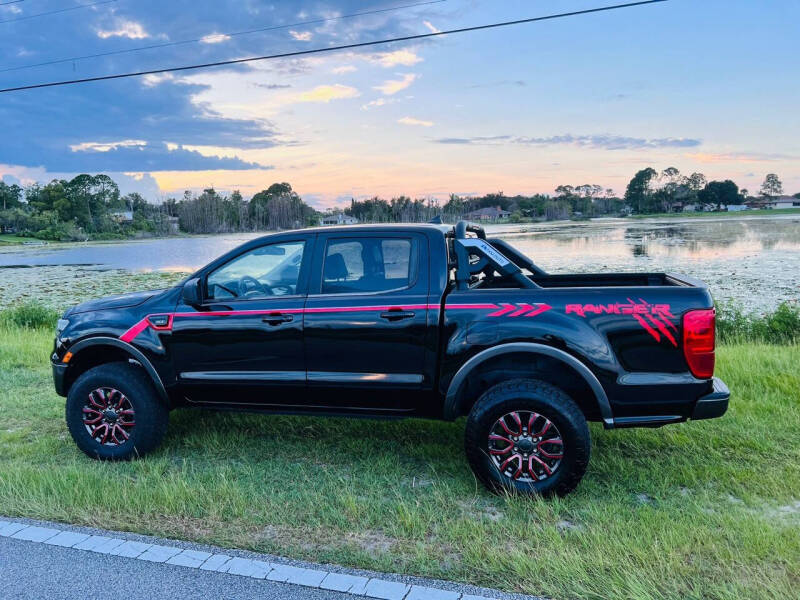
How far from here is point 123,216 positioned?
108312mm

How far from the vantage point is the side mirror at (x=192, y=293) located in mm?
4535

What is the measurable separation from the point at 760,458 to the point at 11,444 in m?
6.03

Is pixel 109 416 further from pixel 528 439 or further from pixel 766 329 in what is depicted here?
pixel 766 329

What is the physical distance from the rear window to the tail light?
5.89 ft

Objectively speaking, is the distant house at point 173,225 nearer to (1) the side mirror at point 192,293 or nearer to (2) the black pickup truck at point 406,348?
(2) the black pickup truck at point 406,348

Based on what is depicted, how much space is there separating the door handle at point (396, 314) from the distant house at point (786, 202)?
125551 millimetres

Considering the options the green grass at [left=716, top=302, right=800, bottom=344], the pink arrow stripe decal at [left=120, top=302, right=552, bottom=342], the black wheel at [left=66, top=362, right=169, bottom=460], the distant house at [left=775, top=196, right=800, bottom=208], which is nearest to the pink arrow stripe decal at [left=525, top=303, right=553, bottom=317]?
the pink arrow stripe decal at [left=120, top=302, right=552, bottom=342]

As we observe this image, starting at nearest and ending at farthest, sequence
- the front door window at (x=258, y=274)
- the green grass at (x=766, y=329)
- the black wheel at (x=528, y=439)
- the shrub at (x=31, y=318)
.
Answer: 1. the black wheel at (x=528, y=439)
2. the front door window at (x=258, y=274)
3. the green grass at (x=766, y=329)
4. the shrub at (x=31, y=318)

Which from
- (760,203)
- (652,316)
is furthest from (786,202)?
(652,316)

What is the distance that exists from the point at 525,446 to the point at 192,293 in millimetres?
2591

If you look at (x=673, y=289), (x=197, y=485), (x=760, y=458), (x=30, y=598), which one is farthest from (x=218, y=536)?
(x=760, y=458)

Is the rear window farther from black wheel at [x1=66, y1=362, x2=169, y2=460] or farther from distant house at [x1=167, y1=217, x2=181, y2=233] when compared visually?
distant house at [x1=167, y1=217, x2=181, y2=233]

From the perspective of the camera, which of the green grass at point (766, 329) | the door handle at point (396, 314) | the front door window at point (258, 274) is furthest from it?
the green grass at point (766, 329)

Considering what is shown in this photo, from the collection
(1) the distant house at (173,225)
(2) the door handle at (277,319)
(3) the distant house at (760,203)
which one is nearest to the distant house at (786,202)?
(3) the distant house at (760,203)
